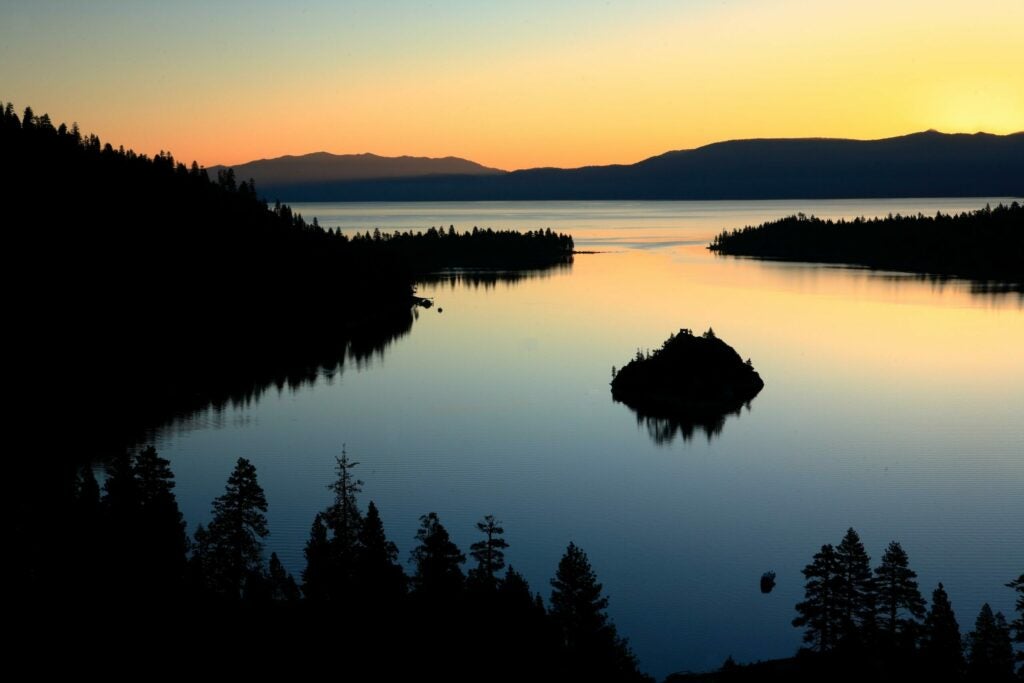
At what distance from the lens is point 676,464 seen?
65.4 meters

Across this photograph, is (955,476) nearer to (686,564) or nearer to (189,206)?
(686,564)

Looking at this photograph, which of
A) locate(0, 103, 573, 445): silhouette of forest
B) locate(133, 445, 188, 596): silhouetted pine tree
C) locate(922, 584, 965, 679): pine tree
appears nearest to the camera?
locate(922, 584, 965, 679): pine tree

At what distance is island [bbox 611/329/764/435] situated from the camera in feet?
269

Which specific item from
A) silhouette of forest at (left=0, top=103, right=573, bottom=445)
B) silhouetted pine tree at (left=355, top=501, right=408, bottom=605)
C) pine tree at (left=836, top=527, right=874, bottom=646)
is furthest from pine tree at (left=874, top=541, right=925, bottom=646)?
silhouette of forest at (left=0, top=103, right=573, bottom=445)

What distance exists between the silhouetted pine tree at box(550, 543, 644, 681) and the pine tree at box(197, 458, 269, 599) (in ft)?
41.2

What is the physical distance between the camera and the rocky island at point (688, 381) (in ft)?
270

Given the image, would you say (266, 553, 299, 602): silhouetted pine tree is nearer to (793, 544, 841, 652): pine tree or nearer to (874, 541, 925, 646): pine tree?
(793, 544, 841, 652): pine tree

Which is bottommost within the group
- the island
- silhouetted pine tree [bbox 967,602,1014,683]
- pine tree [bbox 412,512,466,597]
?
the island

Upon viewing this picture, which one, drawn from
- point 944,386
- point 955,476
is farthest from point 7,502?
point 944,386

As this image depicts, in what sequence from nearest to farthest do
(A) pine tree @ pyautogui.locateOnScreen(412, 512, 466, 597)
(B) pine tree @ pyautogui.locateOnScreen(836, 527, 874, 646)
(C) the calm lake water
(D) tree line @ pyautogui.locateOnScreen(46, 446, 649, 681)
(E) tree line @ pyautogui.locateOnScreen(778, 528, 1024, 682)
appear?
(E) tree line @ pyautogui.locateOnScreen(778, 528, 1024, 682) → (D) tree line @ pyautogui.locateOnScreen(46, 446, 649, 681) → (A) pine tree @ pyautogui.locateOnScreen(412, 512, 466, 597) → (B) pine tree @ pyautogui.locateOnScreen(836, 527, 874, 646) → (C) the calm lake water

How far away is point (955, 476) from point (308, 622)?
46914 mm

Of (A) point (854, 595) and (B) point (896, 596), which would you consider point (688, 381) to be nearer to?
(A) point (854, 595)

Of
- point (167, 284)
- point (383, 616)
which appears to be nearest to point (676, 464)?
point (383, 616)

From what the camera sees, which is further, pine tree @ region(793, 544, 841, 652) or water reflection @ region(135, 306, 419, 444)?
water reflection @ region(135, 306, 419, 444)
